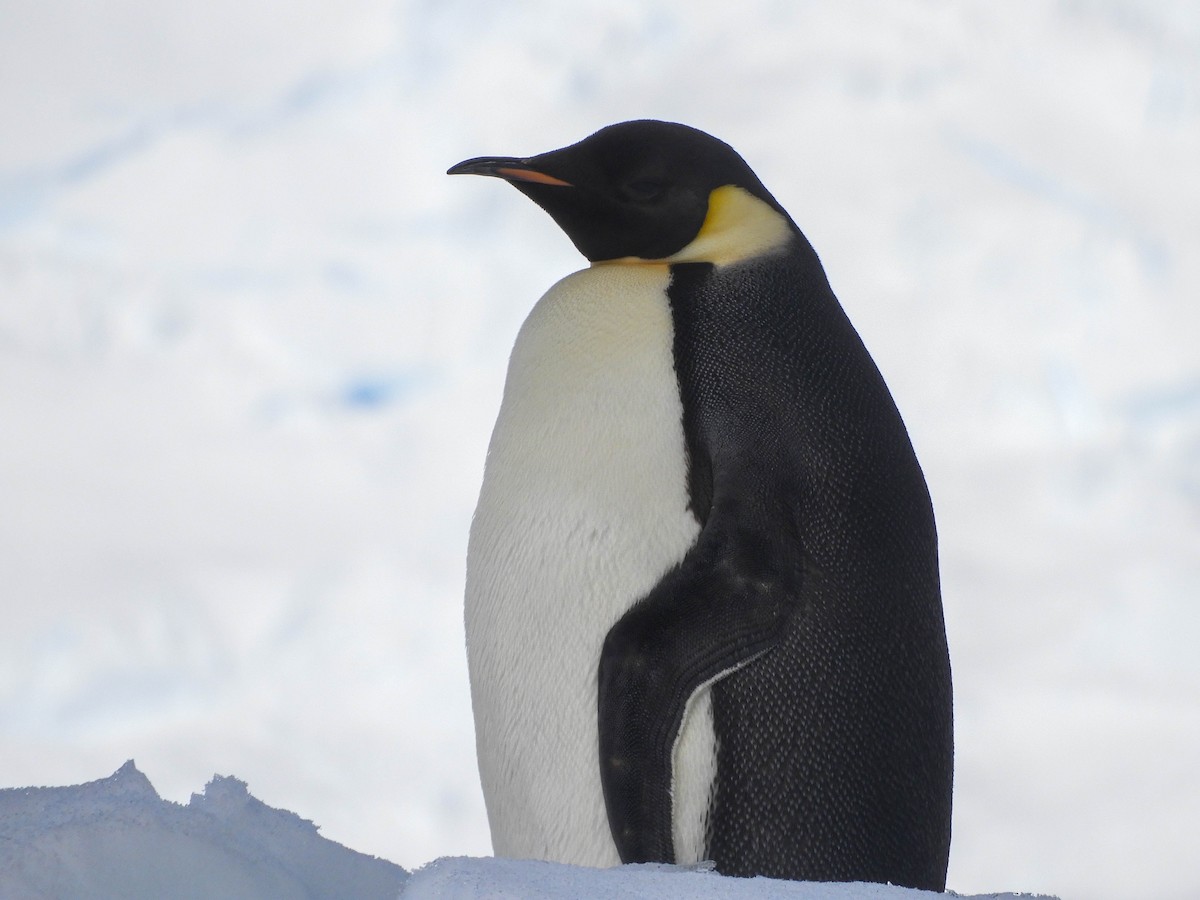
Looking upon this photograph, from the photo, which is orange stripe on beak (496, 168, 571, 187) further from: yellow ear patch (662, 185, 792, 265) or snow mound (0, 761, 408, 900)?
snow mound (0, 761, 408, 900)

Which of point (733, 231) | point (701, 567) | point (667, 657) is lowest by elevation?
point (667, 657)

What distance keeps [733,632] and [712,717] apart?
0.13 meters

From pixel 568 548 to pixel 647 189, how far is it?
657 millimetres

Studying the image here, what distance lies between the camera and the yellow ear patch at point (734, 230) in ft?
7.09

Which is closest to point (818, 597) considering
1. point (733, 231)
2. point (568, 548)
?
point (568, 548)

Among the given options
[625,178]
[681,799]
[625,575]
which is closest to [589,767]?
[681,799]

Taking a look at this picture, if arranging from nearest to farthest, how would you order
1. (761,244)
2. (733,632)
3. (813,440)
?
(733,632)
(813,440)
(761,244)

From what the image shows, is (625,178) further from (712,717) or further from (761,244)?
(712,717)

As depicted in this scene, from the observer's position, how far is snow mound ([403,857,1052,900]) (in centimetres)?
110

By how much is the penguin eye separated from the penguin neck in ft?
0.29

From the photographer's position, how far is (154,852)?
4.27 ft

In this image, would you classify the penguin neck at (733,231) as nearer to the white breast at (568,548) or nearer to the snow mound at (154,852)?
the white breast at (568,548)

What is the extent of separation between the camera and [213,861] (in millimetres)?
1313

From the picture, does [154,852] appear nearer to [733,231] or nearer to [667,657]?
[667,657]
